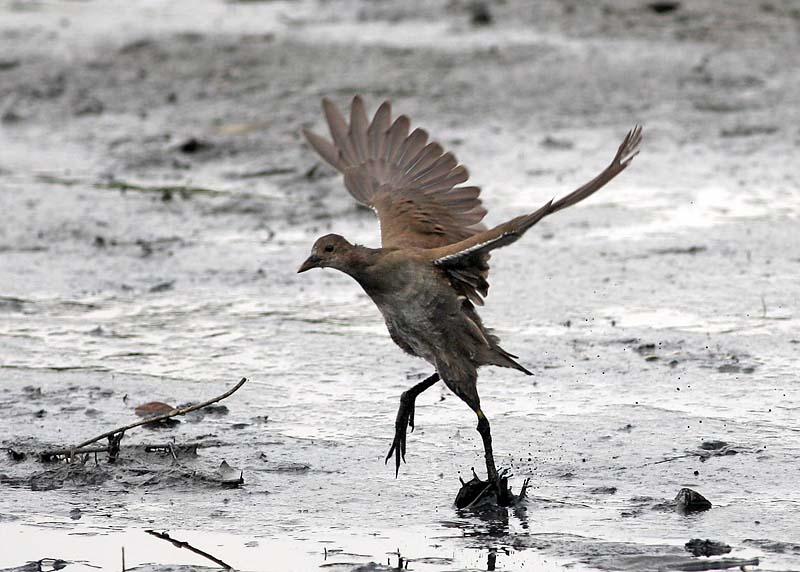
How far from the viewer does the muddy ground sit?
6.12m

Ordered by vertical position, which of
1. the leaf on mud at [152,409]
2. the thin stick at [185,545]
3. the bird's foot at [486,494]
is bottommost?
the thin stick at [185,545]

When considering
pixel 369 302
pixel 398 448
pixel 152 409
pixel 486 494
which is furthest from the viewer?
pixel 369 302

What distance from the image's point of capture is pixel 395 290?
646cm

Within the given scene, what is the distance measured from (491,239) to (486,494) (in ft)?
3.21

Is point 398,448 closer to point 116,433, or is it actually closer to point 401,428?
point 401,428

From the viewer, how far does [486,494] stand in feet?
20.3

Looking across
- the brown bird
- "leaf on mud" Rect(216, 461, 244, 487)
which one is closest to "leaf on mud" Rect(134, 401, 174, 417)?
"leaf on mud" Rect(216, 461, 244, 487)

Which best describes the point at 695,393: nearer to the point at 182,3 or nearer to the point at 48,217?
the point at 48,217

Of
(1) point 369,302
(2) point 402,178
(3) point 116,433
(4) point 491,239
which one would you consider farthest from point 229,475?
(1) point 369,302

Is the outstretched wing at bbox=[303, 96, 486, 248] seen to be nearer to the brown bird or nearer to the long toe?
the brown bird

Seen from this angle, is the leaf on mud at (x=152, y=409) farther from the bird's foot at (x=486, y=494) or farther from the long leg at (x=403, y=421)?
the bird's foot at (x=486, y=494)

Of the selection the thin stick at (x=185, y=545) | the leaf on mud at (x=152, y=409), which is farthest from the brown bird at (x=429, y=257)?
the leaf on mud at (x=152, y=409)

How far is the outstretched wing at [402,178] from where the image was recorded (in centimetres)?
716

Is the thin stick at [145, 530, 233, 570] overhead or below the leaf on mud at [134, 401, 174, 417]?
below
